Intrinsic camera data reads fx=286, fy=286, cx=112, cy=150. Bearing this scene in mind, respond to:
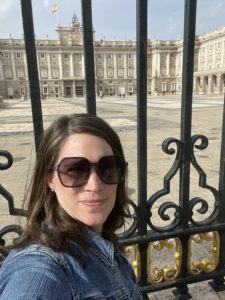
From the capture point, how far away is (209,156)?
571cm

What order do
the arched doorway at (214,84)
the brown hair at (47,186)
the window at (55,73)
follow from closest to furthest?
the brown hair at (47,186)
the arched doorway at (214,84)
the window at (55,73)

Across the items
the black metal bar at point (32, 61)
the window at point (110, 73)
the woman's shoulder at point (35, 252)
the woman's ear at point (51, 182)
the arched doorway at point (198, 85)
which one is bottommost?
the arched doorway at point (198, 85)

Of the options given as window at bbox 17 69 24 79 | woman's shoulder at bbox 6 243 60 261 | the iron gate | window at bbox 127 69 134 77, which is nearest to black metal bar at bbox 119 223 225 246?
the iron gate

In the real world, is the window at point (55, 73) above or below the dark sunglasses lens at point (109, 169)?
above

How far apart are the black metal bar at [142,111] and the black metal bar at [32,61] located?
0.54 metres

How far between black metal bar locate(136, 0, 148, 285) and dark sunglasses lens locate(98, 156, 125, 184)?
546 mm

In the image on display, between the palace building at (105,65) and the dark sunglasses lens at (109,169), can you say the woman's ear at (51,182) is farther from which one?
the palace building at (105,65)

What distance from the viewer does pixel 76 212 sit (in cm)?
106

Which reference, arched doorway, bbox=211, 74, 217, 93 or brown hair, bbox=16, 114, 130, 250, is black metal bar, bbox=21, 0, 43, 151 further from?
arched doorway, bbox=211, 74, 217, 93

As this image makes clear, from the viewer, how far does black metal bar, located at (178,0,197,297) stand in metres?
1.58

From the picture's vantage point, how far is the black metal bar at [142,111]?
4.94 feet

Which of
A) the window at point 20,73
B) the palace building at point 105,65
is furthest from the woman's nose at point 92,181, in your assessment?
the window at point 20,73

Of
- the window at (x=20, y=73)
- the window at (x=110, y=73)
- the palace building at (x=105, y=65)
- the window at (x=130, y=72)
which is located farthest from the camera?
the window at (x=130, y=72)

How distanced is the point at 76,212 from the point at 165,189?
0.81 metres
